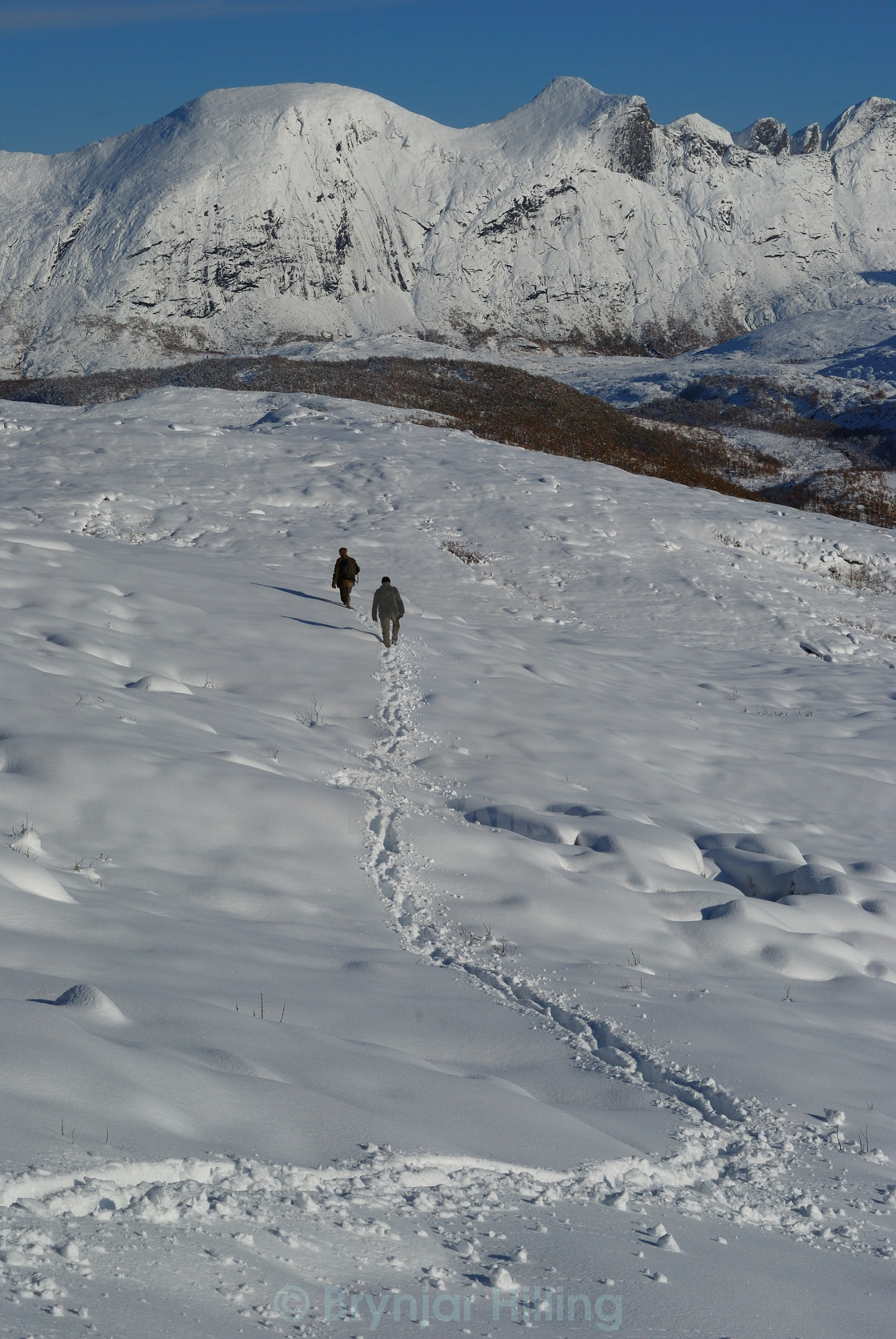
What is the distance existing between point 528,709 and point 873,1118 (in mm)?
8616

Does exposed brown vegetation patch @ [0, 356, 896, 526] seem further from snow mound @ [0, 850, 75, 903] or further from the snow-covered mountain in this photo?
the snow-covered mountain

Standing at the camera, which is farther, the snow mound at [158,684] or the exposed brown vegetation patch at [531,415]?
the exposed brown vegetation patch at [531,415]

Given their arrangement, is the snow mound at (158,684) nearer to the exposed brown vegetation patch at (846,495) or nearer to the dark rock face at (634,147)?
the exposed brown vegetation patch at (846,495)

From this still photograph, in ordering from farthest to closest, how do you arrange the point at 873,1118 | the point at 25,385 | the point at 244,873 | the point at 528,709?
the point at 25,385 → the point at 528,709 → the point at 244,873 → the point at 873,1118

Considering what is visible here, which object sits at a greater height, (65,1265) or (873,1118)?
(65,1265)

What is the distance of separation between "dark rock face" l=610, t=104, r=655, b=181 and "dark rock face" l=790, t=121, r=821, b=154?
152 feet

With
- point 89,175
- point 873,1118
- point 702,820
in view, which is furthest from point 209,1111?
point 89,175

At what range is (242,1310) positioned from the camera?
2.39 metres

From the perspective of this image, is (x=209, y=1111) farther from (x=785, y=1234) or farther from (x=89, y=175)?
(x=89, y=175)

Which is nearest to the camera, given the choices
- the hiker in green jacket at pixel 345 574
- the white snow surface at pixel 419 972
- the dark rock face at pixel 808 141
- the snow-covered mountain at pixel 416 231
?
the white snow surface at pixel 419 972

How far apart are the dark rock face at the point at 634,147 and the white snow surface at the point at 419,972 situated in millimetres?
156650

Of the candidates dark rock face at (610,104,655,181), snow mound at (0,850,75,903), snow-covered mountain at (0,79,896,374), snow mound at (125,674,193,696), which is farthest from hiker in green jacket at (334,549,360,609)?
dark rock face at (610,104,655,181)

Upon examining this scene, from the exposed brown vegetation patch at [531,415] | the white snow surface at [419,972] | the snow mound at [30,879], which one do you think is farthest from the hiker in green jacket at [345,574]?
the exposed brown vegetation patch at [531,415]

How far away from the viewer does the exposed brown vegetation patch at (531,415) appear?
37.9m
